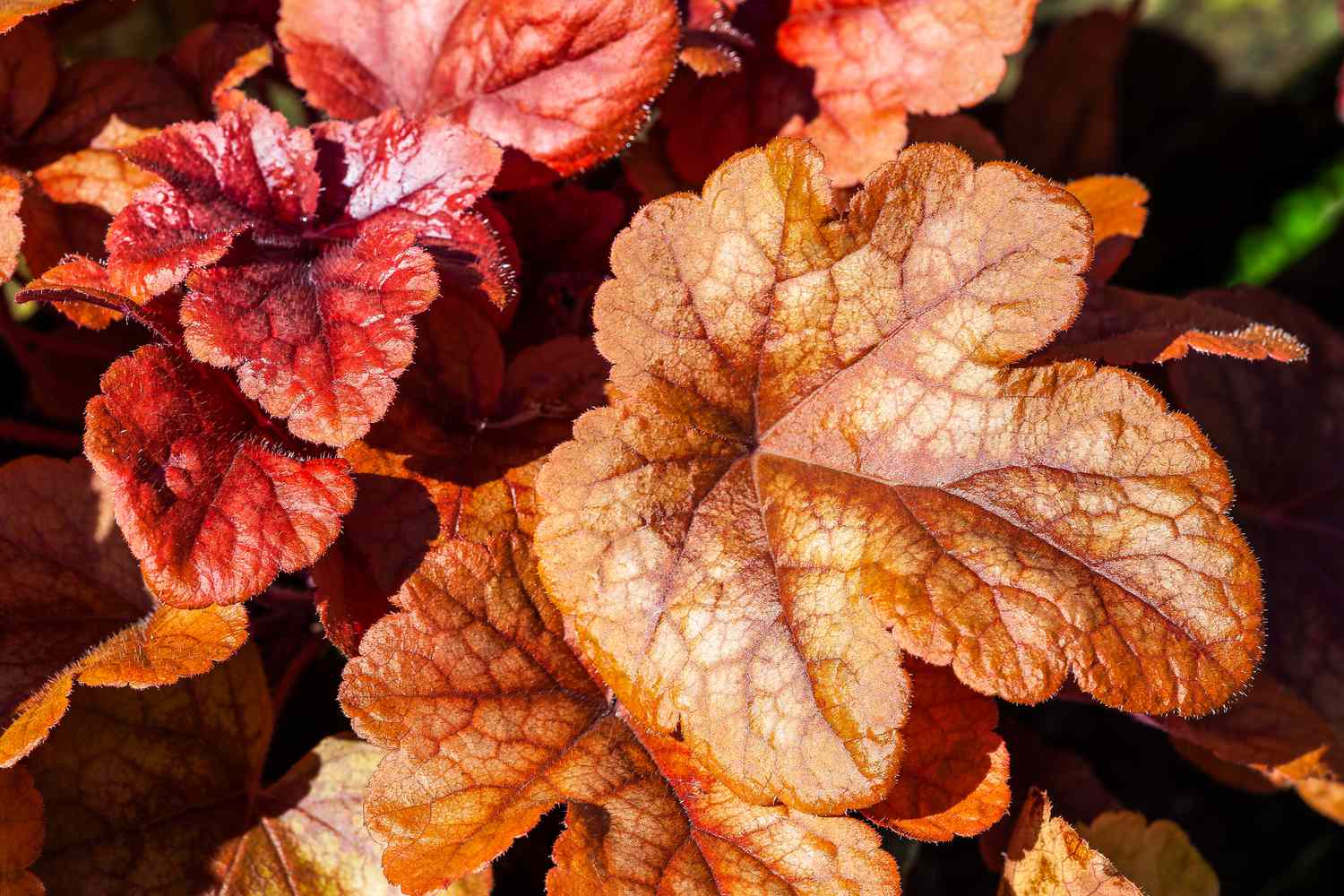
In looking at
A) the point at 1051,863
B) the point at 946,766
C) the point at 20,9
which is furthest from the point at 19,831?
the point at 1051,863

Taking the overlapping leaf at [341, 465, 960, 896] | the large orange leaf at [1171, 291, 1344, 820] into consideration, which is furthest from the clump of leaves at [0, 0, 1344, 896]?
the large orange leaf at [1171, 291, 1344, 820]

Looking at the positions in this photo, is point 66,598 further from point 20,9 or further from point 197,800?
point 20,9

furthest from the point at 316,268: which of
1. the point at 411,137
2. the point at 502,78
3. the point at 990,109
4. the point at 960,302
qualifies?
the point at 990,109

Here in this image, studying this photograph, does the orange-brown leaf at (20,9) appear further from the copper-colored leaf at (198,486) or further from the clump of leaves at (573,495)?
the copper-colored leaf at (198,486)

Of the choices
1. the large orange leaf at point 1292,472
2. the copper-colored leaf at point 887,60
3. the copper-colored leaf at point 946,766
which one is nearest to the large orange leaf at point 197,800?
the copper-colored leaf at point 946,766

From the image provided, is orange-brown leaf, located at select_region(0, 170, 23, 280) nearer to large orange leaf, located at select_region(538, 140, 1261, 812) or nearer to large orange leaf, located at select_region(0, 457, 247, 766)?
large orange leaf, located at select_region(0, 457, 247, 766)

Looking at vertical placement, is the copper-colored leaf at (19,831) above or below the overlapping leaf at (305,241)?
below

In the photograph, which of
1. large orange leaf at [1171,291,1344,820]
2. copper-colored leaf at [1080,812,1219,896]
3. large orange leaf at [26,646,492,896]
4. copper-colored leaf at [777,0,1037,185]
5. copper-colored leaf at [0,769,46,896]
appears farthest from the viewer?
large orange leaf at [1171,291,1344,820]
